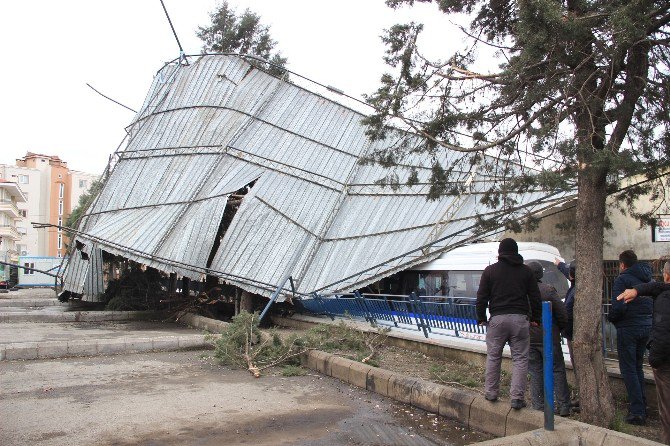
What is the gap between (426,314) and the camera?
10602 millimetres

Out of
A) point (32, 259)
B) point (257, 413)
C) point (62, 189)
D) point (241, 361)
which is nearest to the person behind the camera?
point (257, 413)

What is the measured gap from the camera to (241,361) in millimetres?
9281

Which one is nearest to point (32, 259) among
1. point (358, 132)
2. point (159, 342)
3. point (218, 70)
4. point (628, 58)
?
point (218, 70)

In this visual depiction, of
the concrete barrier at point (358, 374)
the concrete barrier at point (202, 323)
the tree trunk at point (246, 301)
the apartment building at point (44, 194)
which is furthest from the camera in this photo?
the apartment building at point (44, 194)

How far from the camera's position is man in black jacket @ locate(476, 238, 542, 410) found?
17.2ft

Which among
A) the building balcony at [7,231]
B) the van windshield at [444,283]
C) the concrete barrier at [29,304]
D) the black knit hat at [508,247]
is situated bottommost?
the concrete barrier at [29,304]

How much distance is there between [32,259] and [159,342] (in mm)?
44646

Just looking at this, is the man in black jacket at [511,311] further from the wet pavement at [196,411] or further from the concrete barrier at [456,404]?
the wet pavement at [196,411]

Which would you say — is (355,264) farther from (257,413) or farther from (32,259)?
(32,259)

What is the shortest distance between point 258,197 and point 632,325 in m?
14.2

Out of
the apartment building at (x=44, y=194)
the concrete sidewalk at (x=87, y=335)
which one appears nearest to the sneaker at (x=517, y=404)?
the concrete sidewalk at (x=87, y=335)

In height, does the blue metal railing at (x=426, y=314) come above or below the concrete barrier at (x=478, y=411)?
above

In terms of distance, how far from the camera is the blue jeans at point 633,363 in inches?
215

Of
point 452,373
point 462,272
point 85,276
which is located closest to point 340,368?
point 452,373
